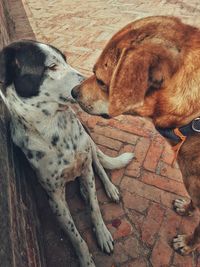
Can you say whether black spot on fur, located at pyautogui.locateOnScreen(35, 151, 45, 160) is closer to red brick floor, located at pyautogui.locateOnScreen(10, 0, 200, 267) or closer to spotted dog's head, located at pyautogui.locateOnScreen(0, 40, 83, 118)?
spotted dog's head, located at pyautogui.locateOnScreen(0, 40, 83, 118)

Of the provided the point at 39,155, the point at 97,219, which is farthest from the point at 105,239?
the point at 39,155

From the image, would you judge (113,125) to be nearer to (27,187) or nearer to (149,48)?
(27,187)

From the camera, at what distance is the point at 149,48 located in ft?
5.57

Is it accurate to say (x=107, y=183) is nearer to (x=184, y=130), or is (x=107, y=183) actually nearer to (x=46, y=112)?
(x=46, y=112)

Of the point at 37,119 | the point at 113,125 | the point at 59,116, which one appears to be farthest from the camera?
the point at 113,125

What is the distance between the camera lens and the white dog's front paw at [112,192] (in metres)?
2.99

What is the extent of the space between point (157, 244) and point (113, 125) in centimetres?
171

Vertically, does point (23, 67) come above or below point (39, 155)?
above

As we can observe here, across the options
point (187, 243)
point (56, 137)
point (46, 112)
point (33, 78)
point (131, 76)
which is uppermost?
point (131, 76)

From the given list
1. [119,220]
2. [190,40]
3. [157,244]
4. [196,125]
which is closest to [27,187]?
[119,220]

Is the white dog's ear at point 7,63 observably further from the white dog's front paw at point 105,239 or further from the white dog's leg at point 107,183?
the white dog's front paw at point 105,239

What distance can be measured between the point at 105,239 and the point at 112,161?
2.95 feet

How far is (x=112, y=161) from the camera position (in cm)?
325

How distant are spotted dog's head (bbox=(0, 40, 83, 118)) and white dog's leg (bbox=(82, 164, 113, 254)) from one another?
797mm
